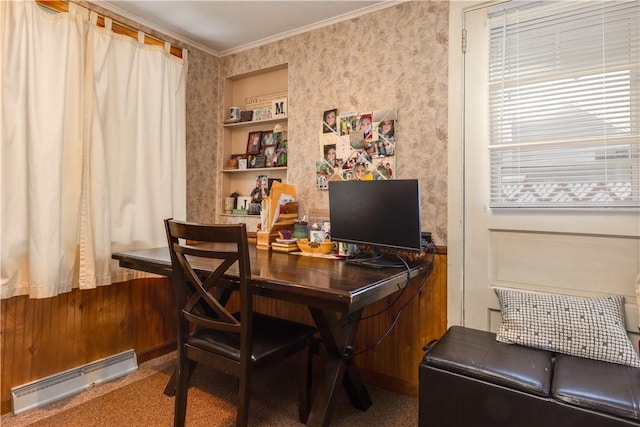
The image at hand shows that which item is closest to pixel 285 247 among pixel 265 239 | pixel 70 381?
pixel 265 239

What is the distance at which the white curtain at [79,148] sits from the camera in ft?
6.19

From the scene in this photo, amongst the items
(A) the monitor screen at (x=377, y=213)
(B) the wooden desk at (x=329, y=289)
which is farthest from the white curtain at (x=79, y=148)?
(A) the monitor screen at (x=377, y=213)

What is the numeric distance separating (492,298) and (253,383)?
1502 mm

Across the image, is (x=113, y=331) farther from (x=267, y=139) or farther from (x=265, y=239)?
(x=267, y=139)

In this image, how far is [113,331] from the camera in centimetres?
240

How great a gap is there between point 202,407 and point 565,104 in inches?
95.5

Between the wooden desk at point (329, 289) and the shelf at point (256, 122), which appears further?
the shelf at point (256, 122)

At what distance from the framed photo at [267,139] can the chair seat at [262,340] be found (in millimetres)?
1530

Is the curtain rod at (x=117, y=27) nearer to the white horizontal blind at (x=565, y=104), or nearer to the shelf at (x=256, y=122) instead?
the shelf at (x=256, y=122)

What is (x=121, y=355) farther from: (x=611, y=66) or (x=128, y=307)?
(x=611, y=66)

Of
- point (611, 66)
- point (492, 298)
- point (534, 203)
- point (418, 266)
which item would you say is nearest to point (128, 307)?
point (418, 266)

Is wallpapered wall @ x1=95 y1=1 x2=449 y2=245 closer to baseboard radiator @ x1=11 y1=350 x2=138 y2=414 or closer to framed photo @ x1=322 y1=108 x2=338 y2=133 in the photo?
framed photo @ x1=322 y1=108 x2=338 y2=133

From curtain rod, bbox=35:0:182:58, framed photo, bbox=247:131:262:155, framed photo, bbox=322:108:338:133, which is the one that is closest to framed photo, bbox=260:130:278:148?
framed photo, bbox=247:131:262:155

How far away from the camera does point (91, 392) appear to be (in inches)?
84.7
